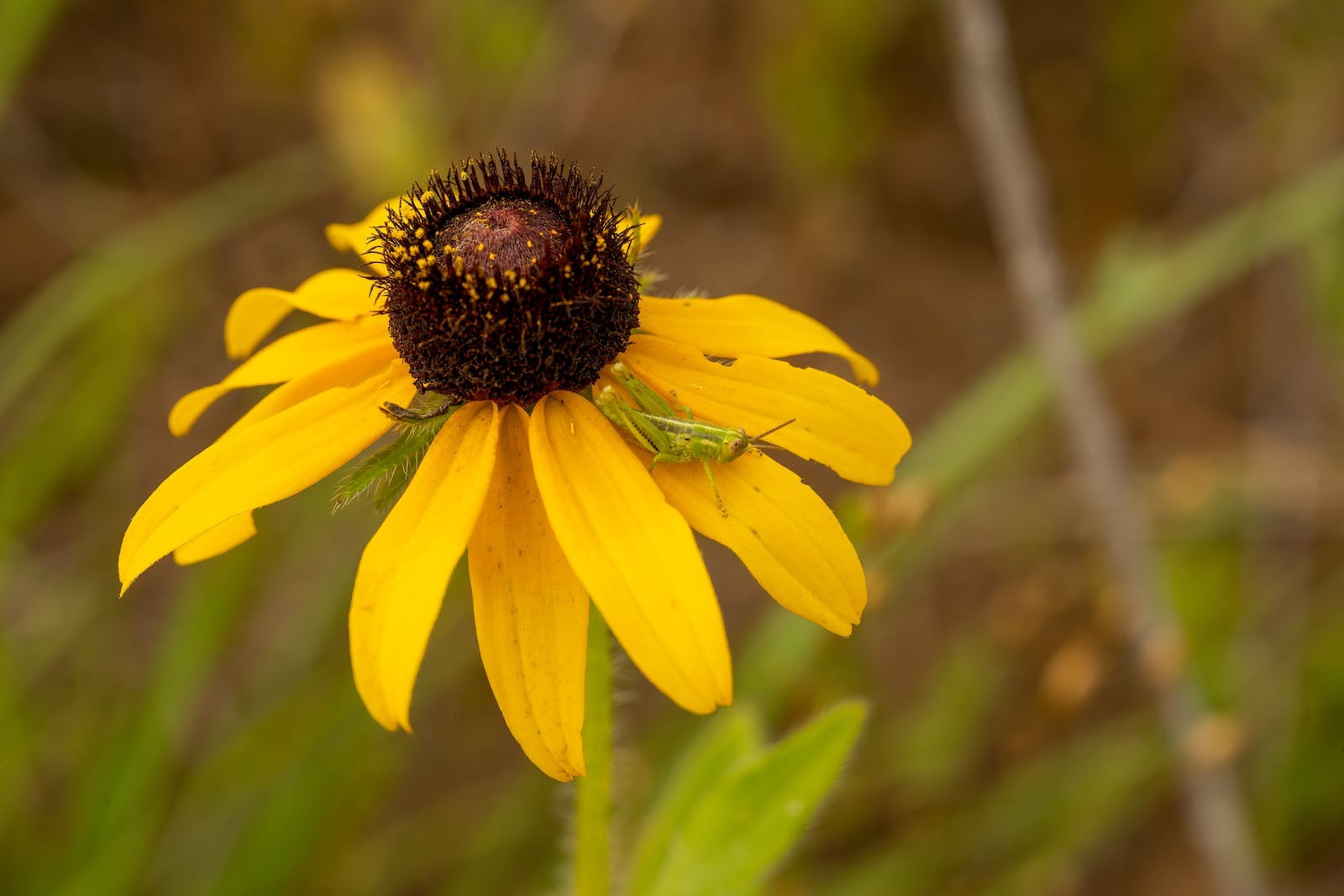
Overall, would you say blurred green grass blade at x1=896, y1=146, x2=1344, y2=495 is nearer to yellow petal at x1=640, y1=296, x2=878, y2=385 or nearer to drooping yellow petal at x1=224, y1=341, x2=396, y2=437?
yellow petal at x1=640, y1=296, x2=878, y2=385

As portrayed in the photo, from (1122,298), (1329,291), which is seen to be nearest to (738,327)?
(1122,298)

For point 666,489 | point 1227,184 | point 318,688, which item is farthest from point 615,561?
point 1227,184

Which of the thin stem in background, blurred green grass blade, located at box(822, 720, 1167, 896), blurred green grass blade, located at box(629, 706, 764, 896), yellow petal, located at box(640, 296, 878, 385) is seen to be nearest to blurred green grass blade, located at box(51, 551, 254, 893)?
blurred green grass blade, located at box(629, 706, 764, 896)

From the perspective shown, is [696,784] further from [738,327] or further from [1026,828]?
[1026,828]

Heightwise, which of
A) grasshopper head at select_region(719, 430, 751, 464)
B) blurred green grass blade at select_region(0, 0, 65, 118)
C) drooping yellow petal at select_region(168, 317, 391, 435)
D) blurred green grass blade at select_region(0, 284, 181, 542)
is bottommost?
grasshopper head at select_region(719, 430, 751, 464)

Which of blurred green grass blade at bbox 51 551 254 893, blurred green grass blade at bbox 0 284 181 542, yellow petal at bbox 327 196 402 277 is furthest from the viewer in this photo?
blurred green grass blade at bbox 0 284 181 542

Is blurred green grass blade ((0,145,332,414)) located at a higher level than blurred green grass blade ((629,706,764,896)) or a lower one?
higher

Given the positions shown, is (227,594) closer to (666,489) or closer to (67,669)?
(67,669)

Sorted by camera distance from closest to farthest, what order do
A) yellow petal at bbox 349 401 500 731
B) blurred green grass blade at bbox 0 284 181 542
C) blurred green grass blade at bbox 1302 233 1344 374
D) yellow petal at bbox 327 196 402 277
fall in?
yellow petal at bbox 349 401 500 731 → yellow petal at bbox 327 196 402 277 → blurred green grass blade at bbox 0 284 181 542 → blurred green grass blade at bbox 1302 233 1344 374
